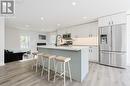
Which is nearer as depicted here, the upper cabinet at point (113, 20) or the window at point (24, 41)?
the upper cabinet at point (113, 20)

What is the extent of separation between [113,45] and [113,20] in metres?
1.24

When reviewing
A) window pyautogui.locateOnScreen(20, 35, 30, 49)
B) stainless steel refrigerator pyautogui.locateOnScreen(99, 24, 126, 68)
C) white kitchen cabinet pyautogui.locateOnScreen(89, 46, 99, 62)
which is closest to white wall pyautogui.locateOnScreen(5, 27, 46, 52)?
window pyautogui.locateOnScreen(20, 35, 30, 49)

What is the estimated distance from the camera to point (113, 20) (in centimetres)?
455

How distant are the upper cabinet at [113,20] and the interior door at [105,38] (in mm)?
274

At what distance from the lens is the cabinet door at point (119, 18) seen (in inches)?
166

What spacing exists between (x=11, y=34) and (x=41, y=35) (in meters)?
3.77

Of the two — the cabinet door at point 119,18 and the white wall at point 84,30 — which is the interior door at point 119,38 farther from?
the white wall at point 84,30

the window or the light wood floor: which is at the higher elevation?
the window

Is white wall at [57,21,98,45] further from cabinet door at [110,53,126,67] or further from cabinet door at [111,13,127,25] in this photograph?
cabinet door at [110,53,126,67]

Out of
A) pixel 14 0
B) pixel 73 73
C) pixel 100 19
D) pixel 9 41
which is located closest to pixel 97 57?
pixel 100 19

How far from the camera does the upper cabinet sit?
424 centimetres

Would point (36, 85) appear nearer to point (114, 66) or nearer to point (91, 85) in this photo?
point (91, 85)

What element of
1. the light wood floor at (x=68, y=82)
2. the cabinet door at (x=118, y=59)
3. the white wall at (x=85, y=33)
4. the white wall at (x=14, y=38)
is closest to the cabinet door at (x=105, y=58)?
the cabinet door at (x=118, y=59)

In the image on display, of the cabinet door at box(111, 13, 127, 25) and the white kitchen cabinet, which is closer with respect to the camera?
the cabinet door at box(111, 13, 127, 25)
